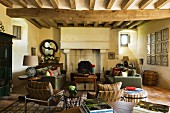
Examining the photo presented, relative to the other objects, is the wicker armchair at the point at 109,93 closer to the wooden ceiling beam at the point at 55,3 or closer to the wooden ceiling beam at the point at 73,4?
the wooden ceiling beam at the point at 73,4

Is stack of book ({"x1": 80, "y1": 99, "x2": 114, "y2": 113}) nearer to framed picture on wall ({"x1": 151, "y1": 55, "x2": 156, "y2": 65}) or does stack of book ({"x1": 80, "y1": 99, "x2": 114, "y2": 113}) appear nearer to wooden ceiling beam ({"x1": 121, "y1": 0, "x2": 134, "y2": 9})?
wooden ceiling beam ({"x1": 121, "y1": 0, "x2": 134, "y2": 9})

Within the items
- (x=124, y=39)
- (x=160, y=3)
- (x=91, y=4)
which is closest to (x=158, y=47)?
(x=160, y=3)

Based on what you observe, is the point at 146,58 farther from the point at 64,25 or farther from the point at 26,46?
the point at 26,46

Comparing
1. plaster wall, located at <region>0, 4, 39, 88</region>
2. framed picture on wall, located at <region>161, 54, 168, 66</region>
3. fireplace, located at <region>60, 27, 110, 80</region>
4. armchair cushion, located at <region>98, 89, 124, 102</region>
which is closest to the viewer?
armchair cushion, located at <region>98, 89, 124, 102</region>

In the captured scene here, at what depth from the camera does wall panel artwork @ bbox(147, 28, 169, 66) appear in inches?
266

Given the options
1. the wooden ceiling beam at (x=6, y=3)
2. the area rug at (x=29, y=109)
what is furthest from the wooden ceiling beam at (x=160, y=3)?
the wooden ceiling beam at (x=6, y=3)

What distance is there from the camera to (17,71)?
23.1ft

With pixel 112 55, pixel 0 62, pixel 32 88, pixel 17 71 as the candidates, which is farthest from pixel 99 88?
pixel 112 55

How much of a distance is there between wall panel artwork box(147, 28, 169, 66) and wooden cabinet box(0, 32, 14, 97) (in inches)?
228

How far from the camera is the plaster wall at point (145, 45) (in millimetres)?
6738

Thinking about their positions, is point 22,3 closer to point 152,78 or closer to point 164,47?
point 164,47

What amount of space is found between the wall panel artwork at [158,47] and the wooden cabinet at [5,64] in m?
5.80

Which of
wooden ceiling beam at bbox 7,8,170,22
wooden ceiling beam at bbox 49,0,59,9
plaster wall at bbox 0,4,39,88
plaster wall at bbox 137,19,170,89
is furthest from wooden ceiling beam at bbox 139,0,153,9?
plaster wall at bbox 0,4,39,88

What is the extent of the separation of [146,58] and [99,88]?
6.22m
